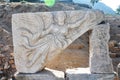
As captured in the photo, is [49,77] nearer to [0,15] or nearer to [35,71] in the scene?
[35,71]

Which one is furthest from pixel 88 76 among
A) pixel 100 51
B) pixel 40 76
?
pixel 40 76

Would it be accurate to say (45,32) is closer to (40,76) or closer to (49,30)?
(49,30)

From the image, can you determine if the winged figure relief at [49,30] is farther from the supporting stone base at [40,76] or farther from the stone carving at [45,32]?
the supporting stone base at [40,76]

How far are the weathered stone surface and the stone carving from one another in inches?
2.9

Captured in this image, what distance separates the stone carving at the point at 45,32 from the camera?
6.00 metres

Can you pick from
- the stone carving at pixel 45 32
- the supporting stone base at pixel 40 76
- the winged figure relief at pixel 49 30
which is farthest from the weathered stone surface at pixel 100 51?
the supporting stone base at pixel 40 76

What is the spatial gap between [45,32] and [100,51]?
1.16 metres

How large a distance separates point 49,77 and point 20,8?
11559 mm

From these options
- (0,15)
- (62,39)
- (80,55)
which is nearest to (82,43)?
(80,55)

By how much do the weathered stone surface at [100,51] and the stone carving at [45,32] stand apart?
0.07 m

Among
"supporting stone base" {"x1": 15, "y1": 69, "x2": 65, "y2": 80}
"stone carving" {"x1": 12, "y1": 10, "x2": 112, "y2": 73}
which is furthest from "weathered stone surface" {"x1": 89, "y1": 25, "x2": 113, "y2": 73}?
"supporting stone base" {"x1": 15, "y1": 69, "x2": 65, "y2": 80}

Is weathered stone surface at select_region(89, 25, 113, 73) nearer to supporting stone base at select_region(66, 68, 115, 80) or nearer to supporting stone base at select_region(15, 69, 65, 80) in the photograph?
supporting stone base at select_region(66, 68, 115, 80)

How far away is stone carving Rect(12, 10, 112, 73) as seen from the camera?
5996mm

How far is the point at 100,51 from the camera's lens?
5863mm
